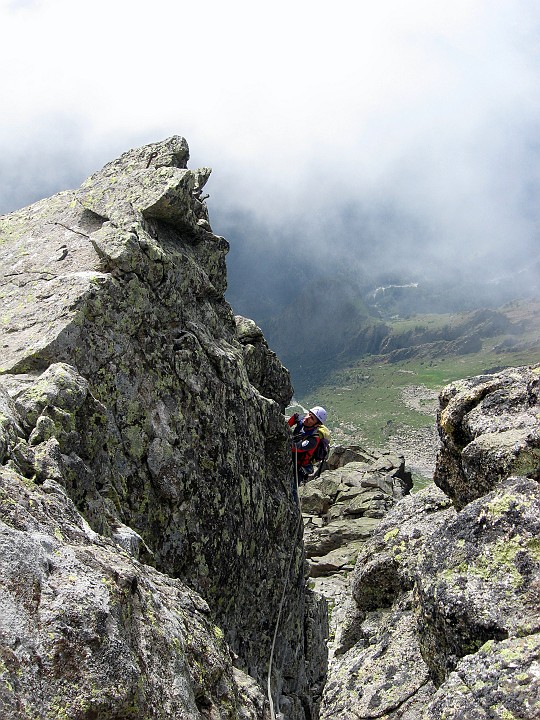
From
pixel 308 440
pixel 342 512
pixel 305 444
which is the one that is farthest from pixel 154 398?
pixel 342 512

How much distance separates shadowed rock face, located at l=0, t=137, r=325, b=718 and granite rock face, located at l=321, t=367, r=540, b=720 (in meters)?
3.99

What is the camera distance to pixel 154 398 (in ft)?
62.0

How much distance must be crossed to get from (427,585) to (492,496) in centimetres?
205

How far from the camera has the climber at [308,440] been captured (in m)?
28.5

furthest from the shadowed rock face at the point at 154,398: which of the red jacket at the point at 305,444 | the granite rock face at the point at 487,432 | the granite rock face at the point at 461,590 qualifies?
the granite rock face at the point at 487,432

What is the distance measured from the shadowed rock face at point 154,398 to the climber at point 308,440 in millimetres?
2198

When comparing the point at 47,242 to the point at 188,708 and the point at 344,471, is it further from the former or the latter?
the point at 344,471

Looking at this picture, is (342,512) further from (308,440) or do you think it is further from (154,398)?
(154,398)

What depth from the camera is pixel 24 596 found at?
7840 millimetres

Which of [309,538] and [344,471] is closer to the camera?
[309,538]

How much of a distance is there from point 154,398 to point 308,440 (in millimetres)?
11612

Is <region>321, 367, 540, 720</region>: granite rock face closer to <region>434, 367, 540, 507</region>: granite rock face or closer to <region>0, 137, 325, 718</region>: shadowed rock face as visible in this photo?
<region>434, 367, 540, 507</region>: granite rock face

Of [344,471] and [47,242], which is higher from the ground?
[344,471]

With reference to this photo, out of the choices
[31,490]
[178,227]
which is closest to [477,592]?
[31,490]
